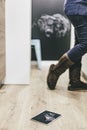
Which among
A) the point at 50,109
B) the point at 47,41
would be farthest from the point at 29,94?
the point at 47,41

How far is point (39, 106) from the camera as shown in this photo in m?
1.34

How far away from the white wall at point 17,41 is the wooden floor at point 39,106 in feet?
0.41

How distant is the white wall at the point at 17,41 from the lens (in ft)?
6.19

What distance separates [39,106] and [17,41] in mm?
765

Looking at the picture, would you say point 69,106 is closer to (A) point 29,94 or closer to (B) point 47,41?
(A) point 29,94

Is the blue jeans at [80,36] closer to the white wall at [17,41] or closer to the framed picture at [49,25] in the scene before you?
the white wall at [17,41]

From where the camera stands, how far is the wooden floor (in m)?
1.05

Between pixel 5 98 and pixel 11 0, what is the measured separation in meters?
0.88

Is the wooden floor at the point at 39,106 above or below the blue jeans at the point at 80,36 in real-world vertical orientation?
below

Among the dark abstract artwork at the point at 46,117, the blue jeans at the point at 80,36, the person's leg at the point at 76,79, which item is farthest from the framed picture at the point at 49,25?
the dark abstract artwork at the point at 46,117

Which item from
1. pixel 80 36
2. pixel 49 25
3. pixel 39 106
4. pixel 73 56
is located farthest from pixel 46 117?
pixel 49 25

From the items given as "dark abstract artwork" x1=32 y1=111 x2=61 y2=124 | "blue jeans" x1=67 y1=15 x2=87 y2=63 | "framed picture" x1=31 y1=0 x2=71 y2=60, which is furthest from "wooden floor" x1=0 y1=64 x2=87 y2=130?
"framed picture" x1=31 y1=0 x2=71 y2=60

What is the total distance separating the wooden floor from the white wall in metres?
0.12

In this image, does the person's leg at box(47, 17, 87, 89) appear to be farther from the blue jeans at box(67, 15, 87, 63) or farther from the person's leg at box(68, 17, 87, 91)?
the person's leg at box(68, 17, 87, 91)
